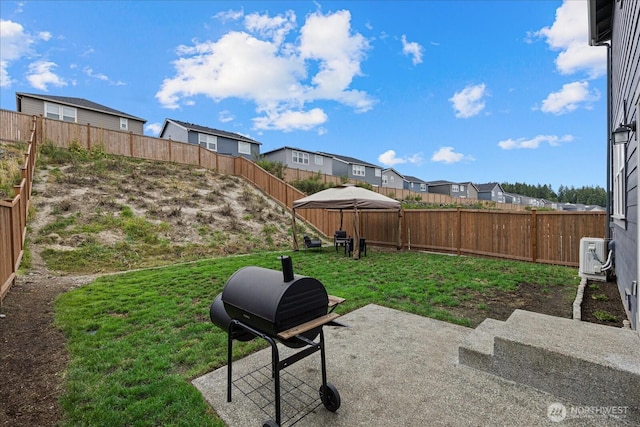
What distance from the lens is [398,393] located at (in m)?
2.46

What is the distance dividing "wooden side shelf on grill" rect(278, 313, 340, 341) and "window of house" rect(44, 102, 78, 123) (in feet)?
84.5

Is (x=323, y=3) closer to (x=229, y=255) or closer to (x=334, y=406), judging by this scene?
(x=229, y=255)

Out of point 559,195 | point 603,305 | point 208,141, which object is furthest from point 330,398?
point 559,195

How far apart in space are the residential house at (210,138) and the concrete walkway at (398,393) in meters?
24.3

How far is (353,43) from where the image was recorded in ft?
53.5

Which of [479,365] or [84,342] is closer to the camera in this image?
[479,365]

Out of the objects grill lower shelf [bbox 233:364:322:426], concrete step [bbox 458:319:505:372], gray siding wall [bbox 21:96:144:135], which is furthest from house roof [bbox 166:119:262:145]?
concrete step [bbox 458:319:505:372]

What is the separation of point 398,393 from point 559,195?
119 metres

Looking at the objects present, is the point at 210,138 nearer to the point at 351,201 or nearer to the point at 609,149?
the point at 351,201

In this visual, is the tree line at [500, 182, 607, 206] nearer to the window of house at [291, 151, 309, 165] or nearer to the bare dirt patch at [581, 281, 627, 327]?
the window of house at [291, 151, 309, 165]

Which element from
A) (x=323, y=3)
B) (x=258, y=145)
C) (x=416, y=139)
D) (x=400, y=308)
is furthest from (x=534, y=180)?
(x=400, y=308)

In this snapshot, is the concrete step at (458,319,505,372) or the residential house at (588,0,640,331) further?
the residential house at (588,0,640,331)

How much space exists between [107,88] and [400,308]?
28195 mm

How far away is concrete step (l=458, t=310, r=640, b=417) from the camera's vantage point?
6.96 feet
